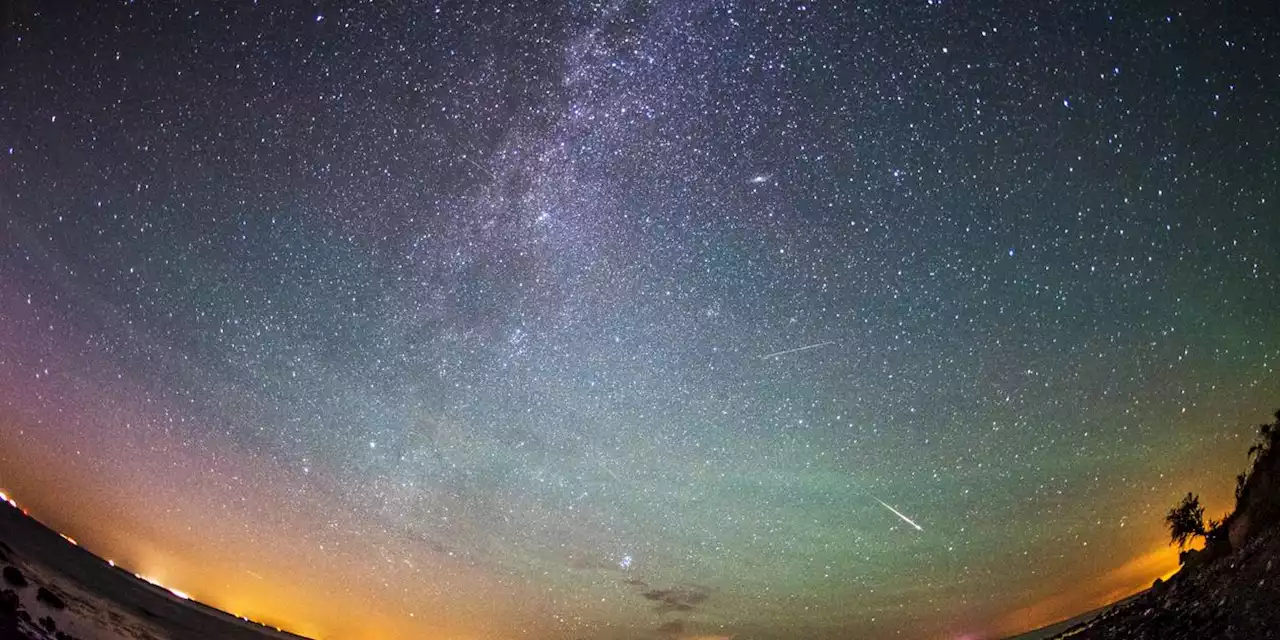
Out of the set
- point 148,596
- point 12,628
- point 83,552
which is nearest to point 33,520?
point 83,552

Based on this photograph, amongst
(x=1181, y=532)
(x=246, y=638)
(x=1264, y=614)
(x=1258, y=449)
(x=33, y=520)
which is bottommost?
(x=246, y=638)

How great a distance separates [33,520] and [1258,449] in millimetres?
174791

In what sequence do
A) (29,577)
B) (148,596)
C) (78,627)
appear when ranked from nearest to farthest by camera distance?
1. (78,627)
2. (29,577)
3. (148,596)

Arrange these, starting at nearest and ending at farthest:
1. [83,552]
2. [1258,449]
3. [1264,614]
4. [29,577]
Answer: [1264,614], [1258,449], [29,577], [83,552]

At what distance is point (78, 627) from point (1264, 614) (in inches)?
1963

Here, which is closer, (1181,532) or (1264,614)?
(1264,614)

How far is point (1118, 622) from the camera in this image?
1709cm

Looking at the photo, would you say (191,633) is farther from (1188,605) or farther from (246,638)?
(1188,605)

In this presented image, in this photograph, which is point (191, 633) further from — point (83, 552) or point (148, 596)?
point (83, 552)

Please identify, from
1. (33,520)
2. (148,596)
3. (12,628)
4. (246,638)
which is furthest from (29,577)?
(33,520)

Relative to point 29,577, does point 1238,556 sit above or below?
above

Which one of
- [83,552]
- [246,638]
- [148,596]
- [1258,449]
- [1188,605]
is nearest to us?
[1188,605]

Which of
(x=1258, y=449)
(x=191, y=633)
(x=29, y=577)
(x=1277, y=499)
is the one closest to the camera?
(x=1277, y=499)

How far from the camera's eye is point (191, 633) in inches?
2378
